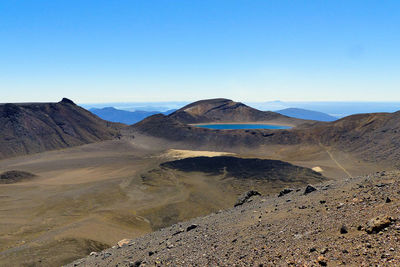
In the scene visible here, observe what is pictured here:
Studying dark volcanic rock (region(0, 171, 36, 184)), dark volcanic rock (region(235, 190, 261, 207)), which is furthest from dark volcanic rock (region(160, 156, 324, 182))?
dark volcanic rock (region(0, 171, 36, 184))

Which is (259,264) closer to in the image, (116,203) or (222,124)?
(116,203)

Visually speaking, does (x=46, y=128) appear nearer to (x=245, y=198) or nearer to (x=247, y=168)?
(x=247, y=168)

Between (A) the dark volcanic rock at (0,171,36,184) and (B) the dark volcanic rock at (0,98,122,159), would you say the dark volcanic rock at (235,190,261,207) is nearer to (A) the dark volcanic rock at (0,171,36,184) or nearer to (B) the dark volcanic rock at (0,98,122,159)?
(A) the dark volcanic rock at (0,171,36,184)

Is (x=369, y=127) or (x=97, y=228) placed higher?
(x=369, y=127)

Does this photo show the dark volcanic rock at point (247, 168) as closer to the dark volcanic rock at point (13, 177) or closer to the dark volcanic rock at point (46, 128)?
the dark volcanic rock at point (13, 177)

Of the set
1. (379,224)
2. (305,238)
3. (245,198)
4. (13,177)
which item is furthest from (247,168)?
(13,177)

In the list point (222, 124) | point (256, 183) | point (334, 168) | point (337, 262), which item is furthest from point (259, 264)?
point (222, 124)
